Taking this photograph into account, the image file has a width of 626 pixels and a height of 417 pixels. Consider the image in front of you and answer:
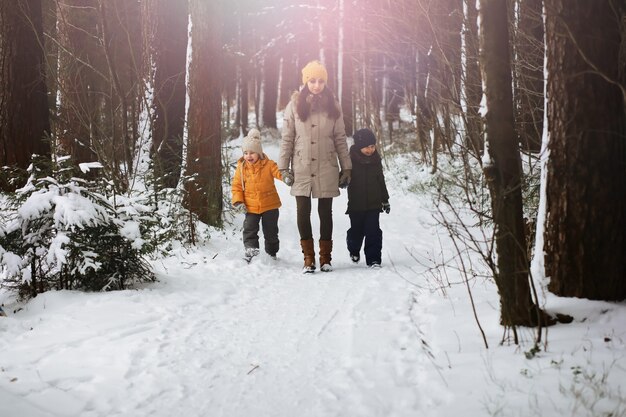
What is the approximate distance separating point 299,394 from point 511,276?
5.04 ft

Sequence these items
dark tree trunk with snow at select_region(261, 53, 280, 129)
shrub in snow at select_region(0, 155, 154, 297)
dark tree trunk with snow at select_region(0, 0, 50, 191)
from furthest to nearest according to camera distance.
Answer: dark tree trunk with snow at select_region(261, 53, 280, 129)
dark tree trunk with snow at select_region(0, 0, 50, 191)
shrub in snow at select_region(0, 155, 154, 297)

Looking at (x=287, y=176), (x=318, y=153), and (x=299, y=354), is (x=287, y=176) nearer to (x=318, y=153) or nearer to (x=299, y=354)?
(x=318, y=153)

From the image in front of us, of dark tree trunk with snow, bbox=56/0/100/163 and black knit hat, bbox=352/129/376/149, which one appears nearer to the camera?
black knit hat, bbox=352/129/376/149

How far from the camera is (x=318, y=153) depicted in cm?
602

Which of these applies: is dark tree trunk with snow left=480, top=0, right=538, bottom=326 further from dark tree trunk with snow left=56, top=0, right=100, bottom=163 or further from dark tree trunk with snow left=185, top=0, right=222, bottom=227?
dark tree trunk with snow left=56, top=0, right=100, bottom=163

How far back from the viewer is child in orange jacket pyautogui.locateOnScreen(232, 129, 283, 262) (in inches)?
252

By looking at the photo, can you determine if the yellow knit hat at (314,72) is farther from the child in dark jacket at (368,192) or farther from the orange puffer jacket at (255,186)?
the orange puffer jacket at (255,186)

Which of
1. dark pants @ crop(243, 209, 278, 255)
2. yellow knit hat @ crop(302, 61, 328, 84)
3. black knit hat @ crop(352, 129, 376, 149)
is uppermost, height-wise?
yellow knit hat @ crop(302, 61, 328, 84)

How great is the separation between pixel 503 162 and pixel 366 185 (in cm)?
294

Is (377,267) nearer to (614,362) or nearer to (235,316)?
(235,316)

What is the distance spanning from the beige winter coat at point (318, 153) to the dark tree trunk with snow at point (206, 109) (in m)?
2.13

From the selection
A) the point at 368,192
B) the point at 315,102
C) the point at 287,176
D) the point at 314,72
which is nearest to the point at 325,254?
the point at 368,192

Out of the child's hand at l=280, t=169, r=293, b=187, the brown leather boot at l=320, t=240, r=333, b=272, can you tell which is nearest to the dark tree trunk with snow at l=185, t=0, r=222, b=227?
the child's hand at l=280, t=169, r=293, b=187

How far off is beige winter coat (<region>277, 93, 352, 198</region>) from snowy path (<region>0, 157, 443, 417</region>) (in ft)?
3.52
